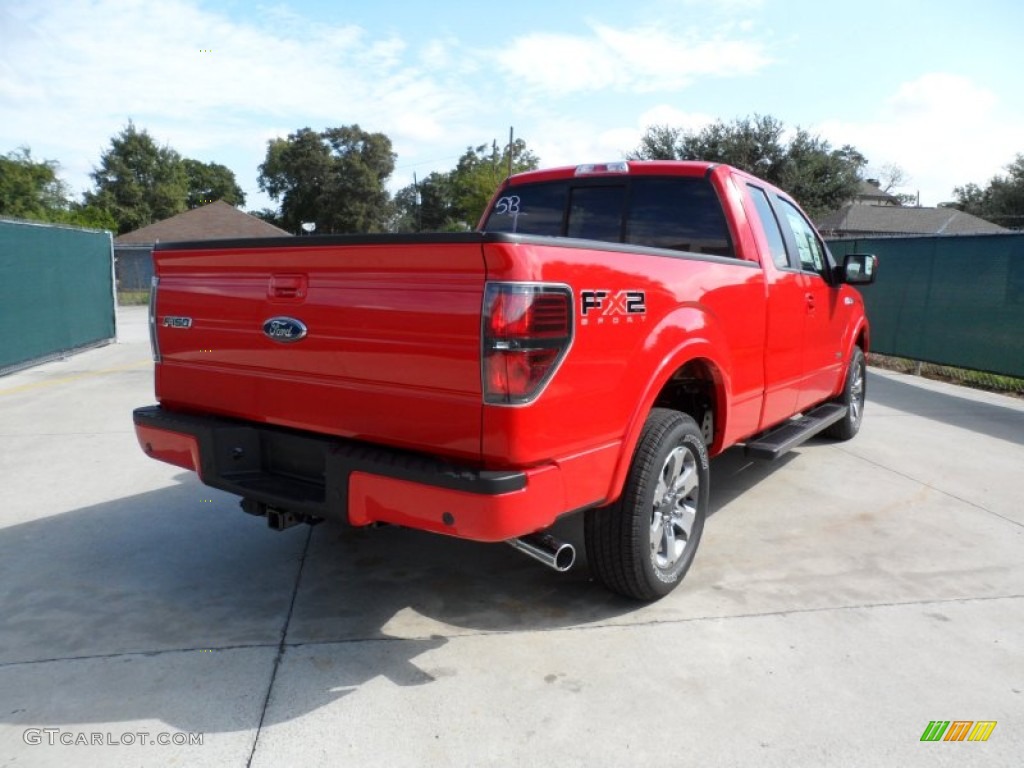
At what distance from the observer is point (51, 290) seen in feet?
36.7

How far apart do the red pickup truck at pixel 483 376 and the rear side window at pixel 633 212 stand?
0.06ft

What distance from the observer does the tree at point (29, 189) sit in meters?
46.2

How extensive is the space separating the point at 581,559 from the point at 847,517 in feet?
6.19

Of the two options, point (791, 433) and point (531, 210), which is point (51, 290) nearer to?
point (531, 210)

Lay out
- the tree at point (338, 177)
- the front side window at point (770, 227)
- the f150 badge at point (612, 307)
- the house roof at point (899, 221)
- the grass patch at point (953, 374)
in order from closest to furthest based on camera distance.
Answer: the f150 badge at point (612, 307) < the front side window at point (770, 227) < the grass patch at point (953, 374) < the house roof at point (899, 221) < the tree at point (338, 177)

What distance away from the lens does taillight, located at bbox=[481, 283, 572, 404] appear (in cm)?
245

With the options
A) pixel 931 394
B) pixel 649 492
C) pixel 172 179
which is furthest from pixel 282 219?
pixel 649 492

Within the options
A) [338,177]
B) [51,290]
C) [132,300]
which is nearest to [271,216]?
[338,177]

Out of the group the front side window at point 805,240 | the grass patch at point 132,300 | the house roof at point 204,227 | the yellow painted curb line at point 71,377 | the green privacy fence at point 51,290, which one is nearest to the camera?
the front side window at point 805,240

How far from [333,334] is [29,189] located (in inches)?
2155

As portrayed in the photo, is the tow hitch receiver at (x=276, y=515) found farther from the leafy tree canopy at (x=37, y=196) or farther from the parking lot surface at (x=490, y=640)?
the leafy tree canopy at (x=37, y=196)

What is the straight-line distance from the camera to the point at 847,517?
188 inches

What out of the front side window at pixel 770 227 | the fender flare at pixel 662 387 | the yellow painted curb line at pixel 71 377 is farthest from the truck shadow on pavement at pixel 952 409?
the yellow painted curb line at pixel 71 377

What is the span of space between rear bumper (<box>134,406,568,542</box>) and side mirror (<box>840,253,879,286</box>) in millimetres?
3891
